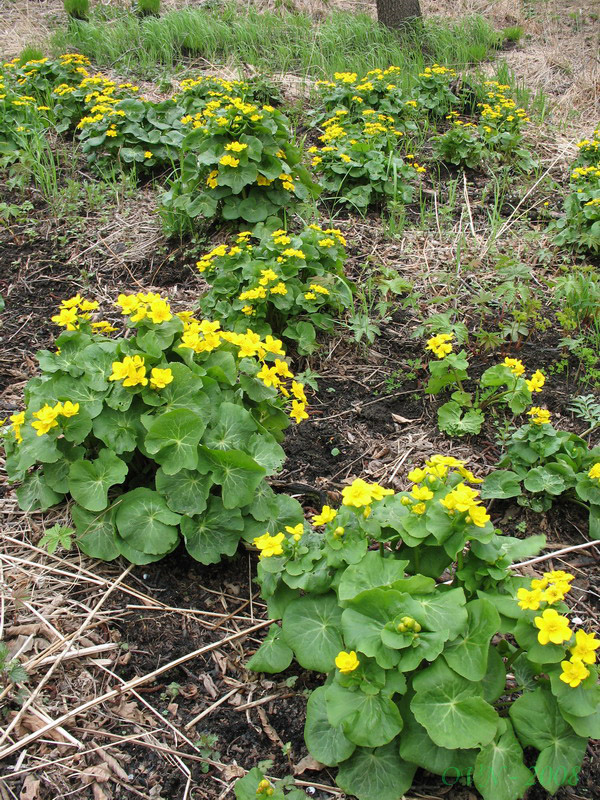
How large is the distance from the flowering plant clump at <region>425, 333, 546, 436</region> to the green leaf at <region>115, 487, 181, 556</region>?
1349mm

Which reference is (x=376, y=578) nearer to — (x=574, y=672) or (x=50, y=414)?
(x=574, y=672)

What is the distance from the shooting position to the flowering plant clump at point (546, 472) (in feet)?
7.72

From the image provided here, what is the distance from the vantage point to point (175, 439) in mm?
2133

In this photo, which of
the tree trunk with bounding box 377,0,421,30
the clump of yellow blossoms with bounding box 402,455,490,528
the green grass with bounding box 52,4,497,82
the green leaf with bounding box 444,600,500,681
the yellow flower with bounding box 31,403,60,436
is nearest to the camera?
the green leaf with bounding box 444,600,500,681

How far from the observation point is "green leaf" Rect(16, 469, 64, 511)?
7.56ft

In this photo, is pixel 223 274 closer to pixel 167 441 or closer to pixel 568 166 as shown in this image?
pixel 167 441

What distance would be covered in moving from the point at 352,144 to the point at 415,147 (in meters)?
0.90

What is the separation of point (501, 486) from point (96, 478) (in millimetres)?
1505

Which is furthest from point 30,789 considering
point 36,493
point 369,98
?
point 369,98

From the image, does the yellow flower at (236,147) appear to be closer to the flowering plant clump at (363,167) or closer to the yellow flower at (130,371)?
the flowering plant clump at (363,167)

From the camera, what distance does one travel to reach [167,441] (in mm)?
2125

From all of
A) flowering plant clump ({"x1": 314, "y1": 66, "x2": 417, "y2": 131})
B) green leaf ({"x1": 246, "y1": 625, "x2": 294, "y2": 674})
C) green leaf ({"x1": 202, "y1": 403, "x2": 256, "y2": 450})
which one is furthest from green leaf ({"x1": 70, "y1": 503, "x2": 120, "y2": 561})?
flowering plant clump ({"x1": 314, "y1": 66, "x2": 417, "y2": 131})

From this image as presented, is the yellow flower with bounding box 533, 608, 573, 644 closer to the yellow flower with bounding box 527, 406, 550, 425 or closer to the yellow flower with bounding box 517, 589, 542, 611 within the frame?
the yellow flower with bounding box 517, 589, 542, 611

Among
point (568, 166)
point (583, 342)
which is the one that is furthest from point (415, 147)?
point (583, 342)
